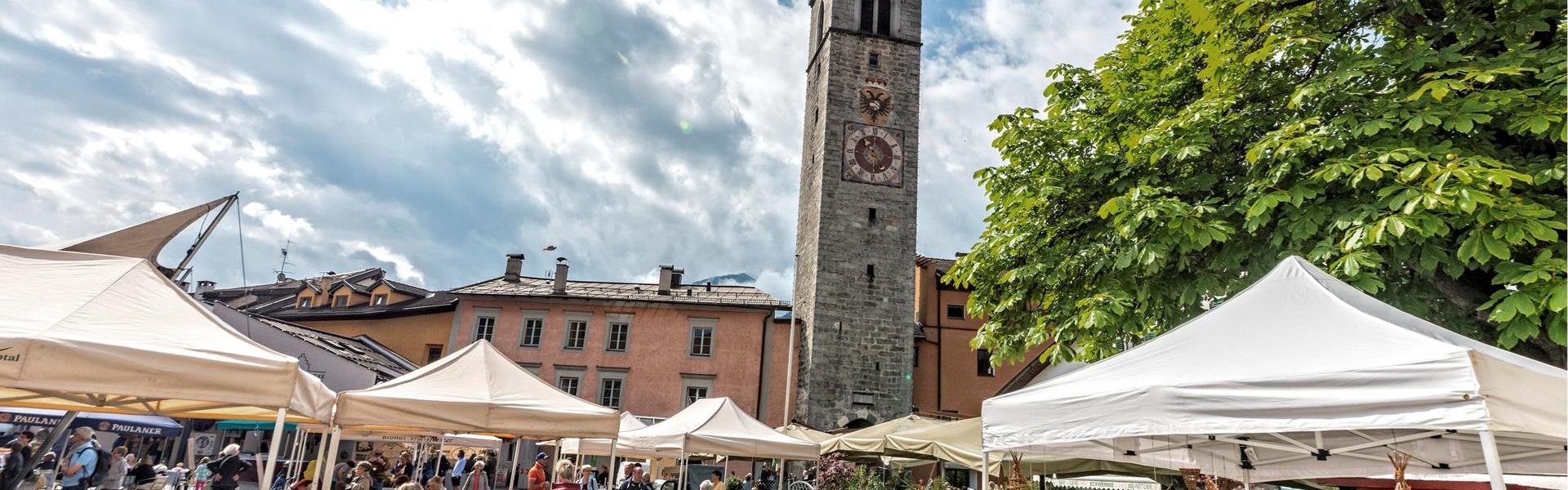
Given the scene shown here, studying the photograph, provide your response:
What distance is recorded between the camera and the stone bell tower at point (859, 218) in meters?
27.1

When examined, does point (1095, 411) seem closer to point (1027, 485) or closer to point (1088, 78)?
point (1027, 485)

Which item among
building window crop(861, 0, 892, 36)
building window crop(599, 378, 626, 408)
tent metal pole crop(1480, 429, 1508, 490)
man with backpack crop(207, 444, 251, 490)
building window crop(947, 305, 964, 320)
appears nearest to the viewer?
tent metal pole crop(1480, 429, 1508, 490)

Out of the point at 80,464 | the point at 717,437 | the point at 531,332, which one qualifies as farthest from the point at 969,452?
the point at 531,332

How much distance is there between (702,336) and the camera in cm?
2839

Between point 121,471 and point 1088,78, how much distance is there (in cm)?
1340

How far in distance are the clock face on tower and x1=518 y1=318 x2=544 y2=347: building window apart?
39.1 feet

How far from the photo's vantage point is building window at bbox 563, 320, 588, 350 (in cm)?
2823

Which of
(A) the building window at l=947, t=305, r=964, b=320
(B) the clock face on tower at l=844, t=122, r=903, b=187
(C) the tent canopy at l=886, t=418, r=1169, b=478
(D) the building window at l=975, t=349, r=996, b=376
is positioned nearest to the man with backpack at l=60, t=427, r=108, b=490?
(C) the tent canopy at l=886, t=418, r=1169, b=478

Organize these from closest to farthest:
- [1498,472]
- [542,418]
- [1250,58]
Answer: [1498,472] < [1250,58] < [542,418]

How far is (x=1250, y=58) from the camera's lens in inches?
262

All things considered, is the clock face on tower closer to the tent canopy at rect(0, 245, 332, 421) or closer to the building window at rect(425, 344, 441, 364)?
the building window at rect(425, 344, 441, 364)

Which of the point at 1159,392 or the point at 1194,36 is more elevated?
the point at 1194,36

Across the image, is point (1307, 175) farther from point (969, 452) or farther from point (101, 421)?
point (101, 421)

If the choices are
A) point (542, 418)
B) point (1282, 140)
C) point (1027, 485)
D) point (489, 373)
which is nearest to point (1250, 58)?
point (1282, 140)
